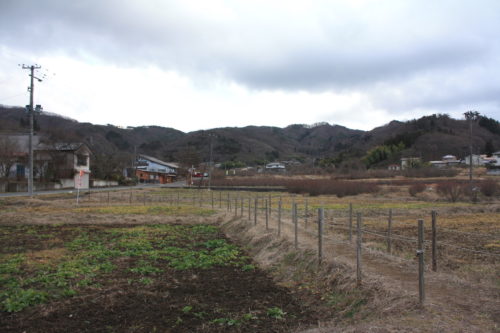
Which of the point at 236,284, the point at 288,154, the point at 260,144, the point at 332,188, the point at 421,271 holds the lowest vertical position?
the point at 236,284

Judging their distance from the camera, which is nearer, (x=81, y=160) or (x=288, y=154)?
(x=81, y=160)

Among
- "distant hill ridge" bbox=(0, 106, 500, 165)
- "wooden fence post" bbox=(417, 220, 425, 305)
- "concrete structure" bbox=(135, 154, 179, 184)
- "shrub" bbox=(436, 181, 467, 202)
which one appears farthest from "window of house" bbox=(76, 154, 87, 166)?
"wooden fence post" bbox=(417, 220, 425, 305)

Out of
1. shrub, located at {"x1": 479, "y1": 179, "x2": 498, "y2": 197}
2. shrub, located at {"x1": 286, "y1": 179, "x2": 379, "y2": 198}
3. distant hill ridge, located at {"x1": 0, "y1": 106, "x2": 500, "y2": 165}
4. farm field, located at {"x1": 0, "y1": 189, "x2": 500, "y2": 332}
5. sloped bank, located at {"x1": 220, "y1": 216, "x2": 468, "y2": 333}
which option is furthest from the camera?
distant hill ridge, located at {"x1": 0, "y1": 106, "x2": 500, "y2": 165}

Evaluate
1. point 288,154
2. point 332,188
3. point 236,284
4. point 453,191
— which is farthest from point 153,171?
point 288,154

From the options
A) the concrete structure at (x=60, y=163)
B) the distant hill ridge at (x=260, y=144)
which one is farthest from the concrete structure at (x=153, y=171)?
the concrete structure at (x=60, y=163)

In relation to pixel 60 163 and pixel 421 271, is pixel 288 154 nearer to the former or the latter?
pixel 60 163

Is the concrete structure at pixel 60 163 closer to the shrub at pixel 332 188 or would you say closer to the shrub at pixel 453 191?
the shrub at pixel 332 188

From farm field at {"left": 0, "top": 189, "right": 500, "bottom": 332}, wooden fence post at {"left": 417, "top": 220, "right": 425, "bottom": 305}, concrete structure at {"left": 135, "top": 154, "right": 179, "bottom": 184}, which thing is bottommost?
farm field at {"left": 0, "top": 189, "right": 500, "bottom": 332}

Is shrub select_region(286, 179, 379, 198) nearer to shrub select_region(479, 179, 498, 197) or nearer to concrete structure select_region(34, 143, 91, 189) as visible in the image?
shrub select_region(479, 179, 498, 197)

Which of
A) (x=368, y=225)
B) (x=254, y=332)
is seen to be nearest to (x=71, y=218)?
(x=368, y=225)

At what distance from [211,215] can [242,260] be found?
12.9 metres

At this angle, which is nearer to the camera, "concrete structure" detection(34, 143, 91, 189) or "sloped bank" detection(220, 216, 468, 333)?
"sloped bank" detection(220, 216, 468, 333)

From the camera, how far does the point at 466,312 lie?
5.79 meters

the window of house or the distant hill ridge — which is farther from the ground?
the distant hill ridge
